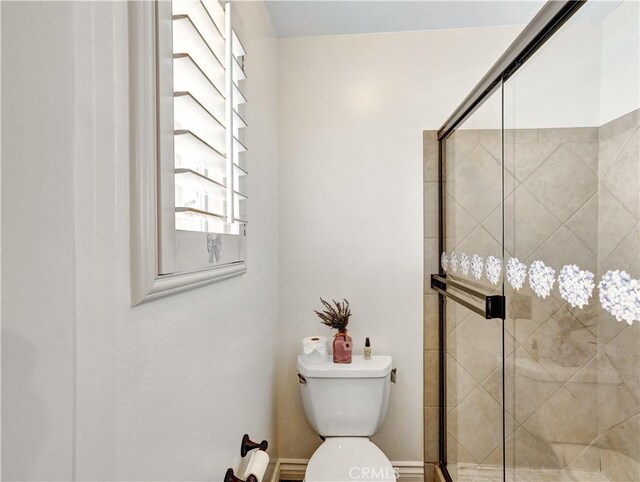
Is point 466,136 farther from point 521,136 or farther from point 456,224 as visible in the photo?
point 521,136

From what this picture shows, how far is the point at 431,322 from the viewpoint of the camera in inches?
78.4

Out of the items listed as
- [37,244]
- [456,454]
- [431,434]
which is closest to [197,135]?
[37,244]

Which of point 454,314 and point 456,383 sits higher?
point 454,314

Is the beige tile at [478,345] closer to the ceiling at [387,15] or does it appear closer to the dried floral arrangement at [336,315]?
the dried floral arrangement at [336,315]

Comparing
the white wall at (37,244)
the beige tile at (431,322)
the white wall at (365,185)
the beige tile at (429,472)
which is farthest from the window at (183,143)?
the beige tile at (429,472)

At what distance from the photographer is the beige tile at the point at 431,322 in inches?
78.3

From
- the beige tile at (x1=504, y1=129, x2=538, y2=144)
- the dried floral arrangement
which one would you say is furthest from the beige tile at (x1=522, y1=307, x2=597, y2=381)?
the dried floral arrangement

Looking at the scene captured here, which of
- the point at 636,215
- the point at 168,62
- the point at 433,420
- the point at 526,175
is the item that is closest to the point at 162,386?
the point at 168,62

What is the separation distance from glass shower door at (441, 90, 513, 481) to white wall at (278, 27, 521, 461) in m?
0.20

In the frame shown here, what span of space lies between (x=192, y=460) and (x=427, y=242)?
1.45m

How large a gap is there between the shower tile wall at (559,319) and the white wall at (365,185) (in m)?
0.51

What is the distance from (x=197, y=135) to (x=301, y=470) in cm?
181

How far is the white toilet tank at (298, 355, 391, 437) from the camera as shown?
1.79 m

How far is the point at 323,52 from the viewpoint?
6.70 ft
